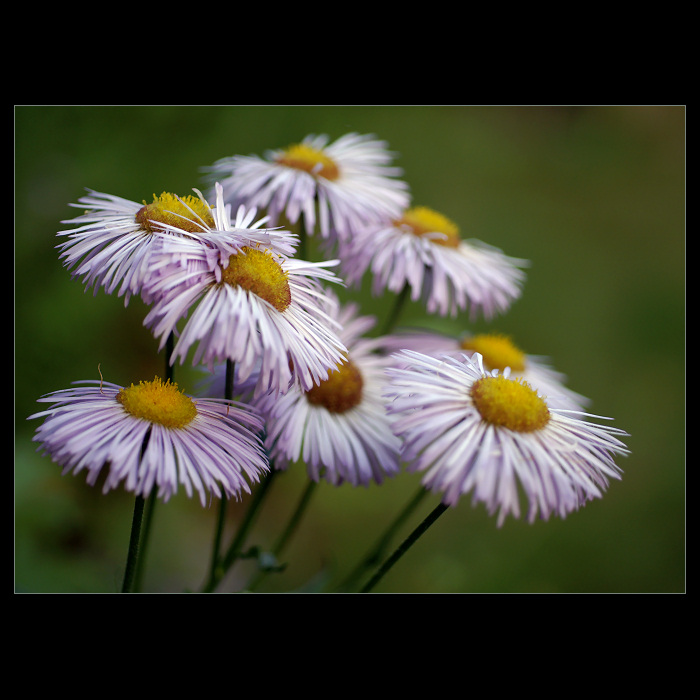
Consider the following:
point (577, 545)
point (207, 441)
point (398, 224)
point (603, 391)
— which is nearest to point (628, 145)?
point (603, 391)

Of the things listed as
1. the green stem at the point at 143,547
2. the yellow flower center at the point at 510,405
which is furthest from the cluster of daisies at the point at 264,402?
the green stem at the point at 143,547

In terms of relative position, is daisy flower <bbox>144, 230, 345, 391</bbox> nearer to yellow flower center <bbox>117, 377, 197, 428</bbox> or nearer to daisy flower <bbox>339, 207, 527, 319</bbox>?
yellow flower center <bbox>117, 377, 197, 428</bbox>

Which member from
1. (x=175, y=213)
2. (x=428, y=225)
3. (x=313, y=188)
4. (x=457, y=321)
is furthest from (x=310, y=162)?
(x=457, y=321)

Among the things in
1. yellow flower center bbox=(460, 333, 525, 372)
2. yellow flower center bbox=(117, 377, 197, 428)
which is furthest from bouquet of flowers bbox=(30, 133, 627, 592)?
yellow flower center bbox=(460, 333, 525, 372)

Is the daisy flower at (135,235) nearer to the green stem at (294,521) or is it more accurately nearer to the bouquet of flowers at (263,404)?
the bouquet of flowers at (263,404)

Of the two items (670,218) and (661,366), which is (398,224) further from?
(661,366)

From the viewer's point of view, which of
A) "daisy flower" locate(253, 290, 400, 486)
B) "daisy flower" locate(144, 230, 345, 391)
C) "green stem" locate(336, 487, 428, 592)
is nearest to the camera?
"daisy flower" locate(144, 230, 345, 391)

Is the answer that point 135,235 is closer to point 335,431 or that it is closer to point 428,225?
point 335,431
